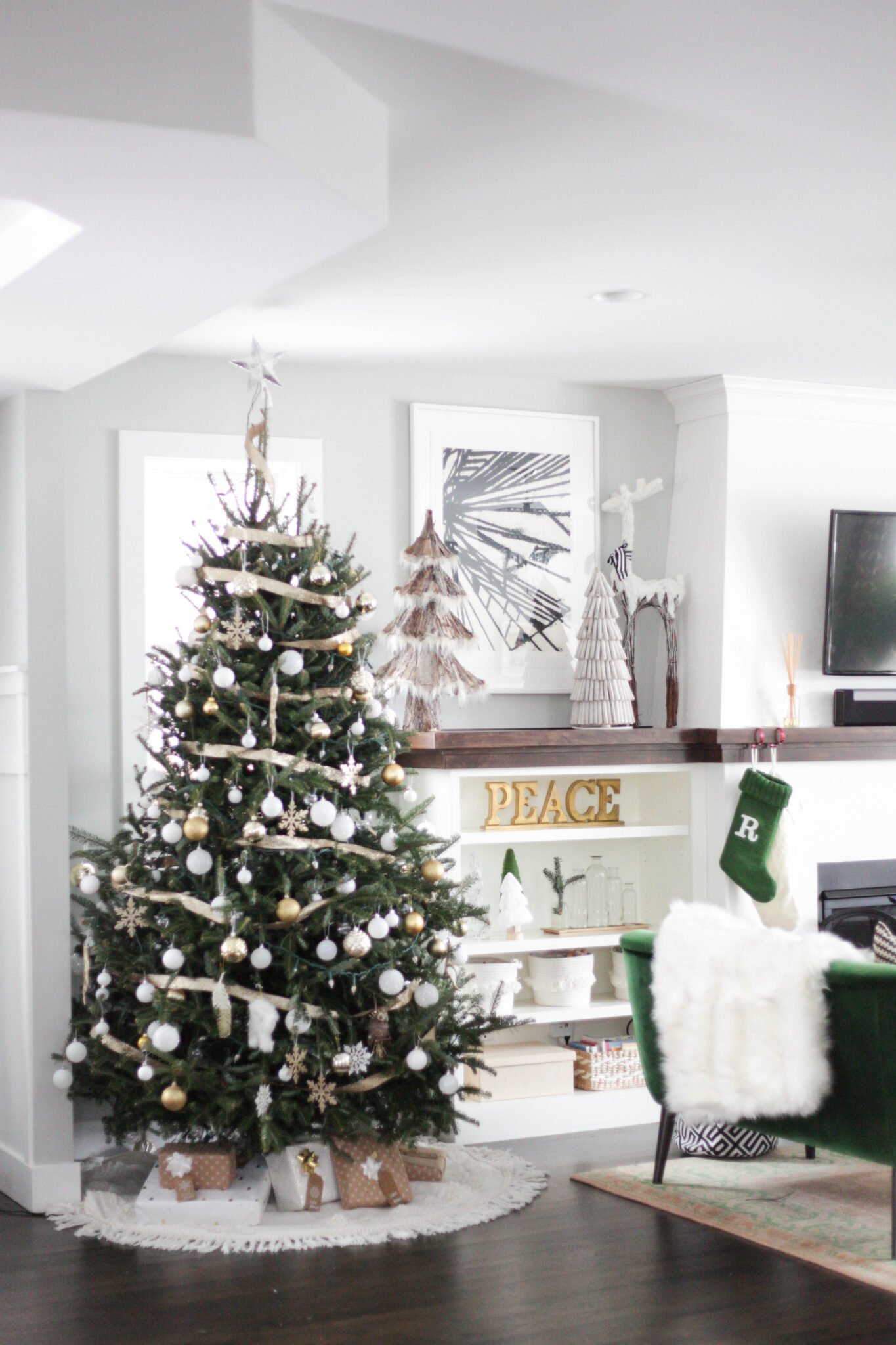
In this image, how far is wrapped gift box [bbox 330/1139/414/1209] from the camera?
392cm

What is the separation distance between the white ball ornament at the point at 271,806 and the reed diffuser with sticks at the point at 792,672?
7.33 feet

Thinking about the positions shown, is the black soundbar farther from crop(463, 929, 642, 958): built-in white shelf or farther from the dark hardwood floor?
the dark hardwood floor

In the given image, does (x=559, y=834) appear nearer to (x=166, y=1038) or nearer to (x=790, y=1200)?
(x=790, y=1200)

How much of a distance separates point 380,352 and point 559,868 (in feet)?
6.34

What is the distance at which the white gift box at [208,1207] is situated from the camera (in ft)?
12.4

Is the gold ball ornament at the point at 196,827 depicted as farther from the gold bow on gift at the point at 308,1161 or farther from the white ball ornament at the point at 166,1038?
the gold bow on gift at the point at 308,1161

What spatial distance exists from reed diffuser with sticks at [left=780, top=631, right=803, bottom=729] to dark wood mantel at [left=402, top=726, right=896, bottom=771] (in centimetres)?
14

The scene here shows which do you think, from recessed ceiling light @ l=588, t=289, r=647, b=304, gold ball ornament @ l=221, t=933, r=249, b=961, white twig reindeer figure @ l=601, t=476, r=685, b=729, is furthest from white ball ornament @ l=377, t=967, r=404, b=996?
recessed ceiling light @ l=588, t=289, r=647, b=304

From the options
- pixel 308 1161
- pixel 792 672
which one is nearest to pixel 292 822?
pixel 308 1161

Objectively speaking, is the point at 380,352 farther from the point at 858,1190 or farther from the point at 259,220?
the point at 858,1190

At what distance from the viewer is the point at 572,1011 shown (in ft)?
A: 16.2

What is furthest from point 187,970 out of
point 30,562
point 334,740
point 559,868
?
point 559,868

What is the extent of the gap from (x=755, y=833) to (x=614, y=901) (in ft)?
1.90

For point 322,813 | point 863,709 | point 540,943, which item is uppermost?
point 863,709
